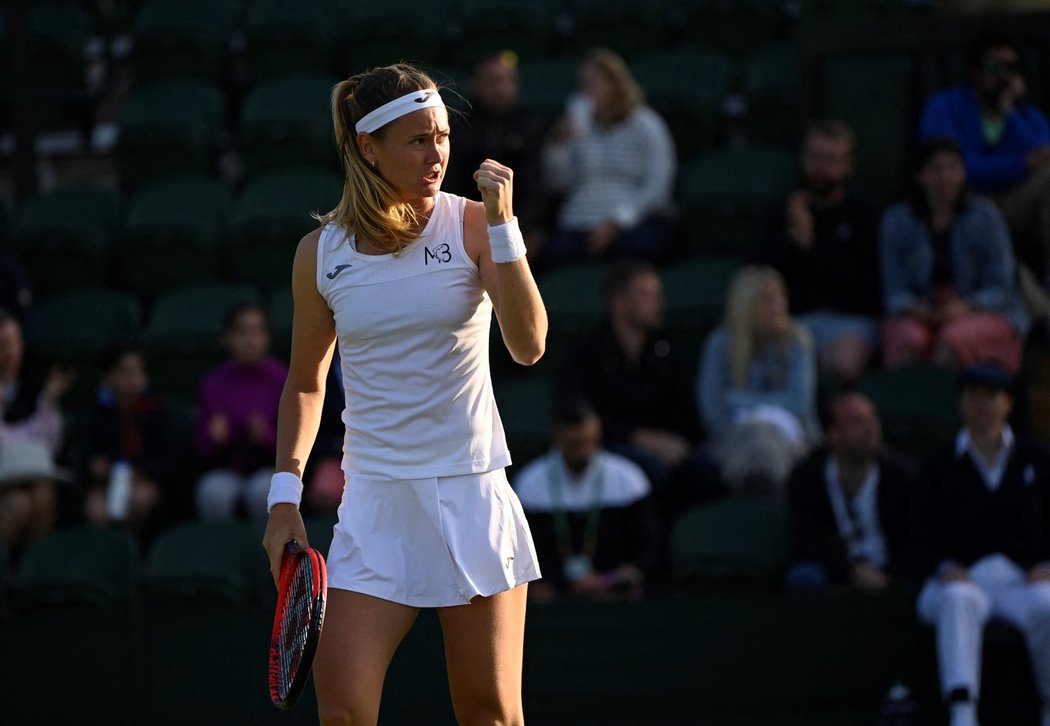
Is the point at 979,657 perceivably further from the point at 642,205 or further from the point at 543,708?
the point at 642,205

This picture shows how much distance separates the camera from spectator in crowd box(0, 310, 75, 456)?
7.69 m

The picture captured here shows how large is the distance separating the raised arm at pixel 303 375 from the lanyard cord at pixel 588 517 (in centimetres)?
328

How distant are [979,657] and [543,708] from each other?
176 centimetres

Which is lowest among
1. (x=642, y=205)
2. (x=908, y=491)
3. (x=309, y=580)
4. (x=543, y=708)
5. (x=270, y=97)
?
(x=543, y=708)

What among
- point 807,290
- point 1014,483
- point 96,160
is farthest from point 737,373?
point 96,160

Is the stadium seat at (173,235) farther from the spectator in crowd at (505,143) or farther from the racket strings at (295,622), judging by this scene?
the racket strings at (295,622)

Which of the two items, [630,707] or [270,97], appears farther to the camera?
[270,97]

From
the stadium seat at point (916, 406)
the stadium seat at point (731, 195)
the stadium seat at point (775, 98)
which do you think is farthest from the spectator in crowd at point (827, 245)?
the stadium seat at point (775, 98)

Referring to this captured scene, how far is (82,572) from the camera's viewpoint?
6.98 m

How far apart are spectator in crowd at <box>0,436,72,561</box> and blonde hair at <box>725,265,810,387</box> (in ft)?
10.6

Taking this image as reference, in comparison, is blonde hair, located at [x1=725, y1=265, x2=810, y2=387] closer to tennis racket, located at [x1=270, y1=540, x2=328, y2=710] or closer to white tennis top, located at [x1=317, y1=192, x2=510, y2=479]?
white tennis top, located at [x1=317, y1=192, x2=510, y2=479]

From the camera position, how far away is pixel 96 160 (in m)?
10.6

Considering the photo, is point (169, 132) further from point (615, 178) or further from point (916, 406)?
point (916, 406)

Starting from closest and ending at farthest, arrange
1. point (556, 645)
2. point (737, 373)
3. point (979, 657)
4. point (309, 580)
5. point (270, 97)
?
1. point (309, 580)
2. point (979, 657)
3. point (556, 645)
4. point (737, 373)
5. point (270, 97)
